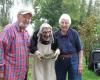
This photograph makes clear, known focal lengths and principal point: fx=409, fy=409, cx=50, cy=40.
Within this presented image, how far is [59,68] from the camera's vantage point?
651 centimetres

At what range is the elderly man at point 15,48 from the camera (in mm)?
5559

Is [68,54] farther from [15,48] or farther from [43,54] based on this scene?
[15,48]

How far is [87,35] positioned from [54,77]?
27.3 ft

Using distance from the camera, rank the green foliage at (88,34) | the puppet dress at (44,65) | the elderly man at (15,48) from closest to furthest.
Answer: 1. the elderly man at (15,48)
2. the puppet dress at (44,65)
3. the green foliage at (88,34)

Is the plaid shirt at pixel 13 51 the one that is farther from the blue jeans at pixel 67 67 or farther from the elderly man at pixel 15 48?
the blue jeans at pixel 67 67

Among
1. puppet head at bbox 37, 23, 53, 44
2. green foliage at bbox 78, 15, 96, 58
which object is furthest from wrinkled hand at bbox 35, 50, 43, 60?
green foliage at bbox 78, 15, 96, 58

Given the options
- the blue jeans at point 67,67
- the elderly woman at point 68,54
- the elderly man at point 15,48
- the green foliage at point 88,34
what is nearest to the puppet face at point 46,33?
the elderly man at point 15,48

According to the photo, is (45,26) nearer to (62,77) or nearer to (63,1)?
(62,77)

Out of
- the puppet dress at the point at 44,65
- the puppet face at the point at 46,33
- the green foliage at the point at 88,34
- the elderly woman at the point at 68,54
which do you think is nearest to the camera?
the puppet face at the point at 46,33

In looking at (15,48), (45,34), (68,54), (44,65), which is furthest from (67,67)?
(15,48)

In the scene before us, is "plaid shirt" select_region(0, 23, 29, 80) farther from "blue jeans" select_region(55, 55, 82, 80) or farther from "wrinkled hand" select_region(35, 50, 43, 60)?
"blue jeans" select_region(55, 55, 82, 80)

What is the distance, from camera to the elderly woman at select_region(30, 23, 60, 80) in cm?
591

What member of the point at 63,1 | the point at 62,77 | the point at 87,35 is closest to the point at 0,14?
the point at 63,1

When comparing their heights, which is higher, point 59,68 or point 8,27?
point 8,27
